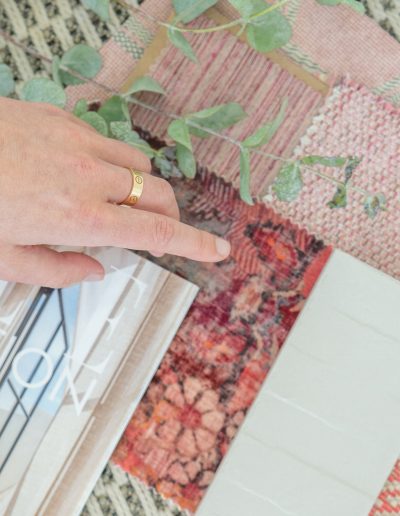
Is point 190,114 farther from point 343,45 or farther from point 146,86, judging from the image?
point 343,45

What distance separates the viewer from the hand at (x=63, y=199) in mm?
484

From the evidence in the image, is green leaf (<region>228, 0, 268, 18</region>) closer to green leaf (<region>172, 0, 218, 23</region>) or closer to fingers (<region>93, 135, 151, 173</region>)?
green leaf (<region>172, 0, 218, 23</region>)

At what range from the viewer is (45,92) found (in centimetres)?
56

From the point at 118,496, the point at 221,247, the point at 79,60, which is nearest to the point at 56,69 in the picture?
the point at 79,60

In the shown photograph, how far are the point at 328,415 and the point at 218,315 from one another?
6.3 inches

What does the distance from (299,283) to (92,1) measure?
14.5 inches

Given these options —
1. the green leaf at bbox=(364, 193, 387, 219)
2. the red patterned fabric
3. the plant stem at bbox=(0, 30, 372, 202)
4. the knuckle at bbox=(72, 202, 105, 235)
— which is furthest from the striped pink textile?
the red patterned fabric

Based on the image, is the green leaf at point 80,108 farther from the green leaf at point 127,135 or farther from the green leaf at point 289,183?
the green leaf at point 289,183

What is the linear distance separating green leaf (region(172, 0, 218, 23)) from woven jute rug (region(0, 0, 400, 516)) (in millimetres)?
53

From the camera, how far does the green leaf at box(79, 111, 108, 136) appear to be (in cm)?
59

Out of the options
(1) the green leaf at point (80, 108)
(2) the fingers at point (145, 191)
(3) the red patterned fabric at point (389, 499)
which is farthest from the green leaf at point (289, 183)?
(3) the red patterned fabric at point (389, 499)

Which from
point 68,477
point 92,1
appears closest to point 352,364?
point 68,477

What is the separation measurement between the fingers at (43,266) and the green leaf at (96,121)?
0.13 metres

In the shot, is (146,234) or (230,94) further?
(230,94)
